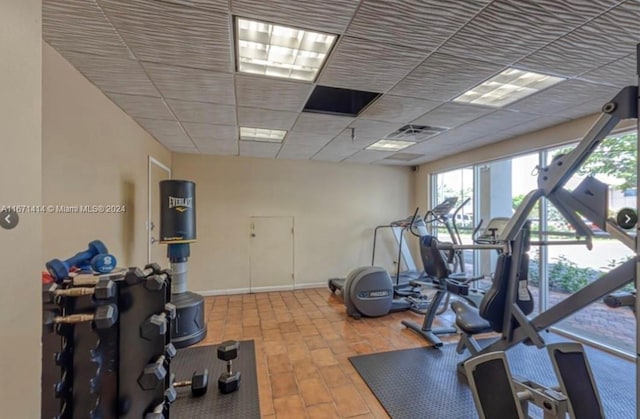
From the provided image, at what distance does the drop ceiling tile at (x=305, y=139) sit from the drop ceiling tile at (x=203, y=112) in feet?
2.75

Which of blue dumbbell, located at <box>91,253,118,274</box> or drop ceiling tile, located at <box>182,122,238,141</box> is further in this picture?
drop ceiling tile, located at <box>182,122,238,141</box>

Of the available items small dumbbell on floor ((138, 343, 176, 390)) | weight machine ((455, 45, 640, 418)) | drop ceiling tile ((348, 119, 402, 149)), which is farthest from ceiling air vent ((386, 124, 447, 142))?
small dumbbell on floor ((138, 343, 176, 390))

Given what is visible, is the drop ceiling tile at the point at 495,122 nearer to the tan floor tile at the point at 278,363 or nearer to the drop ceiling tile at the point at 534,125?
the drop ceiling tile at the point at 534,125

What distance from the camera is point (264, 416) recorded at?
2.03 m

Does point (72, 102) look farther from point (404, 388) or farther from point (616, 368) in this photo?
point (616, 368)

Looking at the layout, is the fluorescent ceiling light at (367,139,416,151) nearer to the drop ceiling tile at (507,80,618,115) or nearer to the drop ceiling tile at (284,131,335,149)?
the drop ceiling tile at (284,131,335,149)

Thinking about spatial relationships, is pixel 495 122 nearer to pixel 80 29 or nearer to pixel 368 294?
pixel 368 294

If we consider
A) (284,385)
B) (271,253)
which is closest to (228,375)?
(284,385)

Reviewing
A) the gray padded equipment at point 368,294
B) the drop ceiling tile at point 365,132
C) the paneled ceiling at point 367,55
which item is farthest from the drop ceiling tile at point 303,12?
the gray padded equipment at point 368,294

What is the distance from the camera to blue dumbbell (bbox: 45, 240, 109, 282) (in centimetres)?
131

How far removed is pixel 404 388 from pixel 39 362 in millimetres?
2324

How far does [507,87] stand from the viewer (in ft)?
8.66

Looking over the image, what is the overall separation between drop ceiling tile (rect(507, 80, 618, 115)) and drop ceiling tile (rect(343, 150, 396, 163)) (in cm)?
226

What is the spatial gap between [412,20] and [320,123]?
1.89 metres
